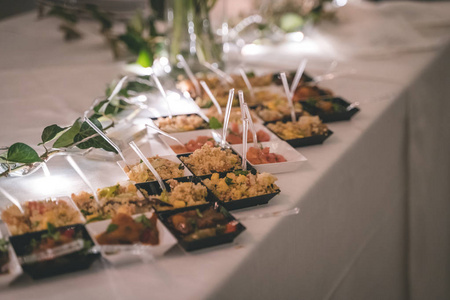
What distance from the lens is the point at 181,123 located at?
4.87 feet

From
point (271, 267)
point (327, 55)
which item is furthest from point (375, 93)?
point (271, 267)

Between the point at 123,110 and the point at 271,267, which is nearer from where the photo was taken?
the point at 271,267

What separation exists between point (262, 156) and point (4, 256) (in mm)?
622

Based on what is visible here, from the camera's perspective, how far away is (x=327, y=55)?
2.27m

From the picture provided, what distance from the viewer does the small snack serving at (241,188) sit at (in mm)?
1081

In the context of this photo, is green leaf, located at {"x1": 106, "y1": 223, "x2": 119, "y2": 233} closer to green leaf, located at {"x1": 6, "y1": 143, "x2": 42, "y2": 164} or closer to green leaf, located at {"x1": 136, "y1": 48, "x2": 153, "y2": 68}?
green leaf, located at {"x1": 6, "y1": 143, "x2": 42, "y2": 164}

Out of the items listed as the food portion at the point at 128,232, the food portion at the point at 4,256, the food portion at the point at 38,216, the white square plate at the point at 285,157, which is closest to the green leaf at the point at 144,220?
the food portion at the point at 128,232

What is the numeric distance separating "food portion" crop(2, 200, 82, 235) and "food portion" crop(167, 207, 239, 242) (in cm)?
18

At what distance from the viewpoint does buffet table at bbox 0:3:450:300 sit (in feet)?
2.96

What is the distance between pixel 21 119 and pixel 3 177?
1.42 feet

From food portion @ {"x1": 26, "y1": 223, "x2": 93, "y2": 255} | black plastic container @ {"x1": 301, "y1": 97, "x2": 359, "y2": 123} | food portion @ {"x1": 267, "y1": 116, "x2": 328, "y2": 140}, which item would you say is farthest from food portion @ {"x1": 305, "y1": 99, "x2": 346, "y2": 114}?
food portion @ {"x1": 26, "y1": 223, "x2": 93, "y2": 255}

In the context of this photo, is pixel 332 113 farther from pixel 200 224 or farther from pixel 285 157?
A: pixel 200 224

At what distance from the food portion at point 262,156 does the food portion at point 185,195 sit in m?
0.22

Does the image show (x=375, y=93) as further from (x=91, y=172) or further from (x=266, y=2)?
(x=91, y=172)
